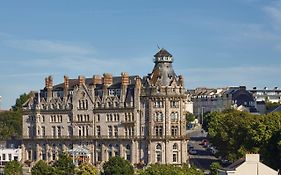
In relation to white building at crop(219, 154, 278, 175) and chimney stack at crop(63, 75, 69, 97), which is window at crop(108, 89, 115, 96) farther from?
white building at crop(219, 154, 278, 175)

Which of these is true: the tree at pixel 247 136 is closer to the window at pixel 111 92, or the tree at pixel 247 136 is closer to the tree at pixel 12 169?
the window at pixel 111 92

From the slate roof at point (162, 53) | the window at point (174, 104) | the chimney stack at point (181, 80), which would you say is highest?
the slate roof at point (162, 53)

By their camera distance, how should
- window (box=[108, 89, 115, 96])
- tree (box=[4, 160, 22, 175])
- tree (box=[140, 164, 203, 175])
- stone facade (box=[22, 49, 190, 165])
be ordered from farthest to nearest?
1. window (box=[108, 89, 115, 96])
2. stone facade (box=[22, 49, 190, 165])
3. tree (box=[4, 160, 22, 175])
4. tree (box=[140, 164, 203, 175])

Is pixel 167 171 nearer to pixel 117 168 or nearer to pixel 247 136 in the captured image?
pixel 117 168

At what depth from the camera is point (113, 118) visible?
406 feet

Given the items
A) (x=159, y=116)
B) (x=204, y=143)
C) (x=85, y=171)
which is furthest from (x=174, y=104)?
(x=204, y=143)

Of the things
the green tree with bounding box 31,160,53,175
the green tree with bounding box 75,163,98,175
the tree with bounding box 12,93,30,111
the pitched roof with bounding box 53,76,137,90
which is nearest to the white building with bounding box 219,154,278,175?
the green tree with bounding box 75,163,98,175

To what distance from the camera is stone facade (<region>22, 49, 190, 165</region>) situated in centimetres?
11812

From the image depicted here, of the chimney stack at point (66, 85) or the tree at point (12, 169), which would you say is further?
the chimney stack at point (66, 85)

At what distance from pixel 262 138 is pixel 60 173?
27.0 meters

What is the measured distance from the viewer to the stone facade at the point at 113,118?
118 metres

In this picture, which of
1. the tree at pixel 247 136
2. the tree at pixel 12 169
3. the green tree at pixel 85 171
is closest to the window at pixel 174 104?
the tree at pixel 247 136

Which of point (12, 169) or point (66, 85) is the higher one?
point (66, 85)

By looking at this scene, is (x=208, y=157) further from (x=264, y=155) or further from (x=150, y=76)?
(x=264, y=155)
